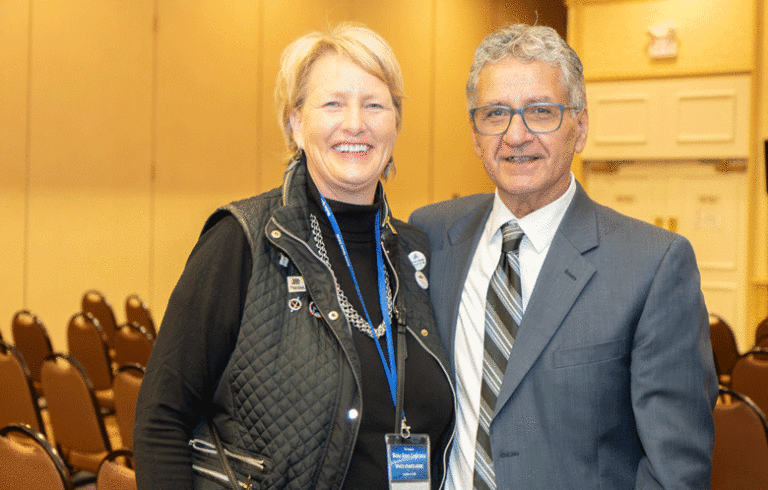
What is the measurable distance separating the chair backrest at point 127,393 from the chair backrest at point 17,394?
0.47m

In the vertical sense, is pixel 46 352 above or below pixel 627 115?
below

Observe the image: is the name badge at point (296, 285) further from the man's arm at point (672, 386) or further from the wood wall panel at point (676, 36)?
the wood wall panel at point (676, 36)

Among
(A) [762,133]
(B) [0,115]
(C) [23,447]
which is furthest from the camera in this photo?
(A) [762,133]

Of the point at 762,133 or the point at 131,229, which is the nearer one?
the point at 131,229

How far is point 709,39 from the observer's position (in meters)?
8.05

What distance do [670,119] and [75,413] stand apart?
23.8ft

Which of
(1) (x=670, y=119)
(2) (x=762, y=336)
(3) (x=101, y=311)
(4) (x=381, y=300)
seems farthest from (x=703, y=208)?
(4) (x=381, y=300)

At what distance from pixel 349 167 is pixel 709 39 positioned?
25.5 feet

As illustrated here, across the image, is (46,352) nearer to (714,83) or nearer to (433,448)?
(433,448)

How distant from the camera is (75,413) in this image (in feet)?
11.3

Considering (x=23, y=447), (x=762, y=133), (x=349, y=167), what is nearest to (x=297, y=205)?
(x=349, y=167)

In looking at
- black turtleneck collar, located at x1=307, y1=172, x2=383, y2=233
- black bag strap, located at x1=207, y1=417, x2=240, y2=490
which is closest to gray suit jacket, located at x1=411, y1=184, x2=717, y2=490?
black turtleneck collar, located at x1=307, y1=172, x2=383, y2=233

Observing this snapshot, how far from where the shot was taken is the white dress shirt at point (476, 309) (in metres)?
1.64

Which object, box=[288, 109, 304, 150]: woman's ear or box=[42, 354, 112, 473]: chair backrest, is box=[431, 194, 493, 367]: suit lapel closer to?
box=[288, 109, 304, 150]: woman's ear
